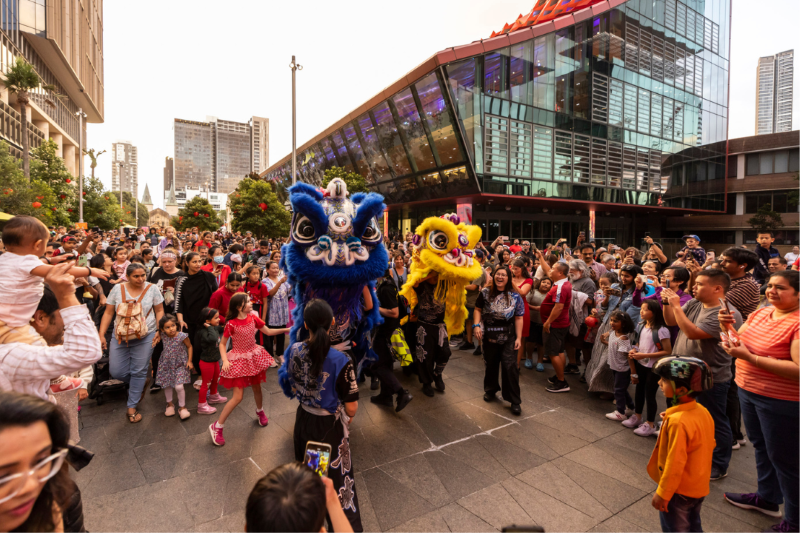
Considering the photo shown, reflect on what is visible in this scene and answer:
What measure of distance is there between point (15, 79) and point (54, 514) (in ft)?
99.3

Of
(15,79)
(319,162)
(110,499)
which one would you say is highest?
(15,79)

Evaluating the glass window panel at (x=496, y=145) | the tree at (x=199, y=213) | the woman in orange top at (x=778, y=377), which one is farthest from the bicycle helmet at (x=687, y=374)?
the tree at (x=199, y=213)

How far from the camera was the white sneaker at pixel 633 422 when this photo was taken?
4.24m

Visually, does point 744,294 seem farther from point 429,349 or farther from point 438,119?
point 438,119

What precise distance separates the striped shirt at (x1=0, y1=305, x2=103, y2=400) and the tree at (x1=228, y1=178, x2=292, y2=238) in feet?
Result: 57.5

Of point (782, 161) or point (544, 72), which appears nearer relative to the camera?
point (544, 72)

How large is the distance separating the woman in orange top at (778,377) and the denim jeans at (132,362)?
550 cm

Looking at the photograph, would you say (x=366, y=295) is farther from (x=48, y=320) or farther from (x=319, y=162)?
(x=319, y=162)

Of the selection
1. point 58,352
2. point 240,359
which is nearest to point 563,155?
point 240,359

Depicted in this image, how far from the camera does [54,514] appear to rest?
1259 mm

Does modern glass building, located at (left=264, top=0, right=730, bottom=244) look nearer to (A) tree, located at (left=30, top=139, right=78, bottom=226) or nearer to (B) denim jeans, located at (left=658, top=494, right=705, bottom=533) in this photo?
(A) tree, located at (left=30, top=139, right=78, bottom=226)

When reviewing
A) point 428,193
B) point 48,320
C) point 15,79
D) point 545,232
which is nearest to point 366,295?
point 48,320

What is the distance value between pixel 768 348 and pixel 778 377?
0.20m

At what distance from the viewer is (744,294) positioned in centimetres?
368
